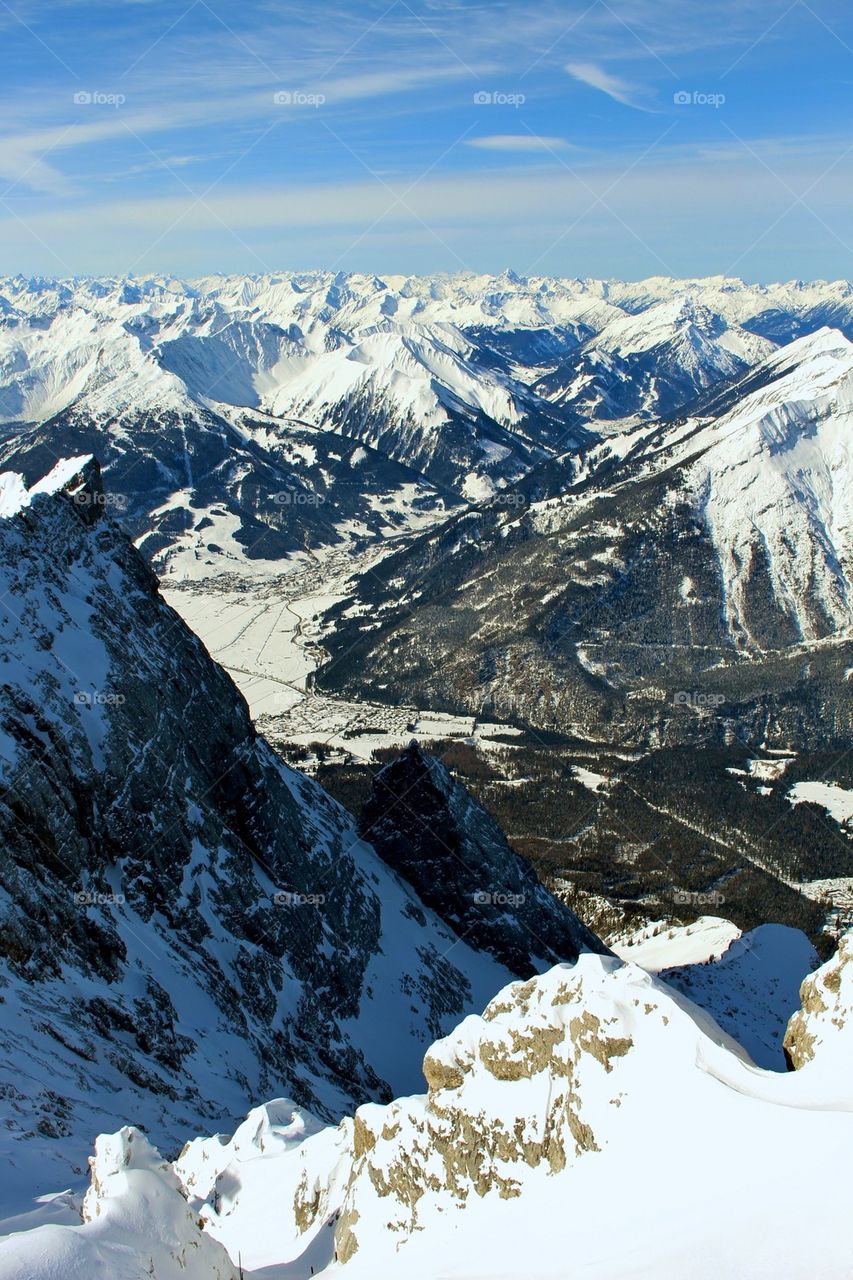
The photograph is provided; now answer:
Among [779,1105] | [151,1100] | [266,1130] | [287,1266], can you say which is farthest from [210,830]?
[779,1105]

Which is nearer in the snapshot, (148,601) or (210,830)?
(210,830)

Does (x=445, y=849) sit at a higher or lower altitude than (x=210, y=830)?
lower

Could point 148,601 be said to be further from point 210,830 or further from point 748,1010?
point 748,1010
